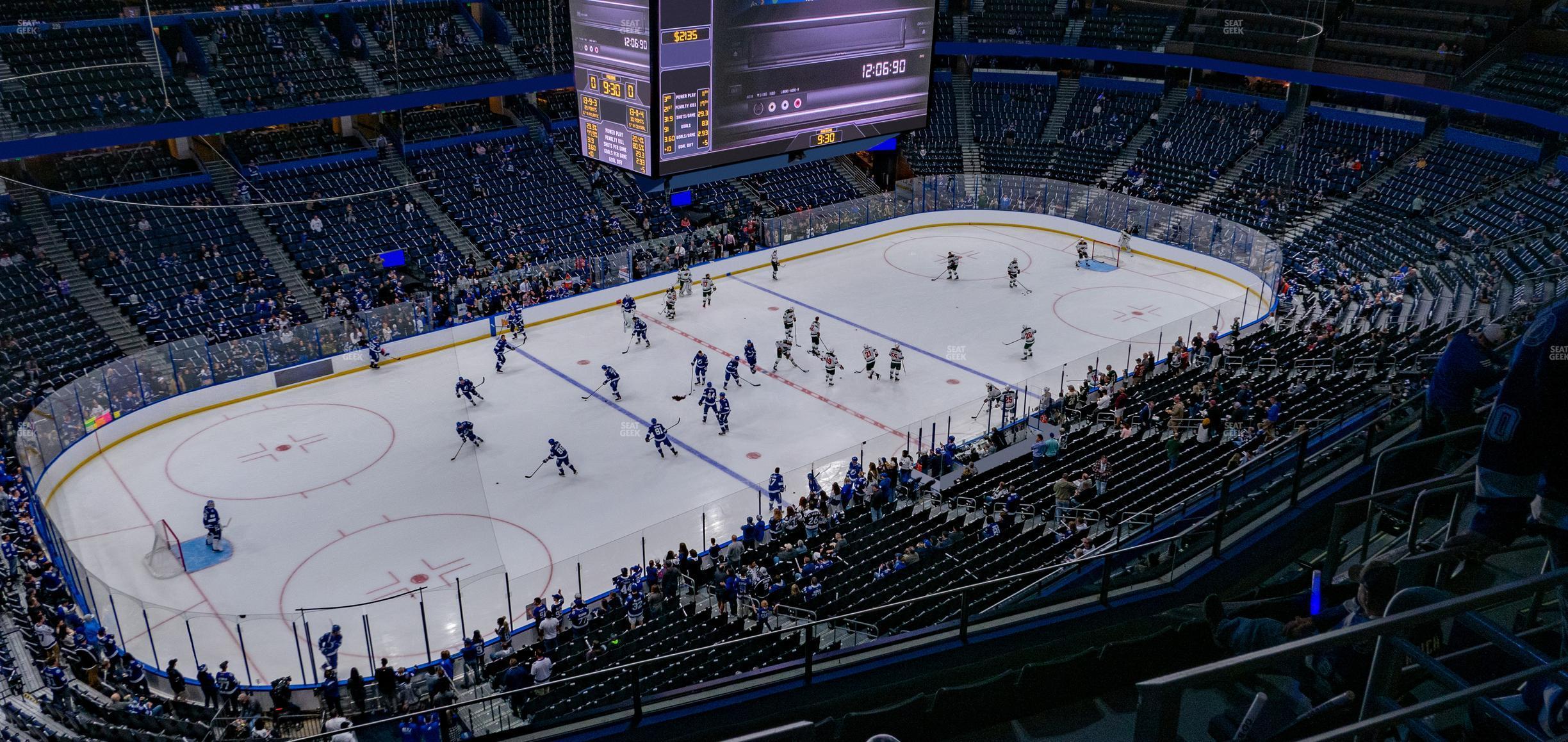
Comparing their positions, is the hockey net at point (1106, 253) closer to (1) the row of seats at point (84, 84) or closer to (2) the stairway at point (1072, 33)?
(2) the stairway at point (1072, 33)

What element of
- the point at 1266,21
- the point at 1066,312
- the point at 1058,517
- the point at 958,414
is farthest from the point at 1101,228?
the point at 1058,517

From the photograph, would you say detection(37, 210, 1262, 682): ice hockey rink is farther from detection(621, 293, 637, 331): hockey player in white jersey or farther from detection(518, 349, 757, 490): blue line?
detection(621, 293, 637, 331): hockey player in white jersey

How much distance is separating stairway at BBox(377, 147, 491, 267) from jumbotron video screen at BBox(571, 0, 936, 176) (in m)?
12.9

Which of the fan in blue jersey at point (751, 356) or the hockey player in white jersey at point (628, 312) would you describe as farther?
the hockey player in white jersey at point (628, 312)

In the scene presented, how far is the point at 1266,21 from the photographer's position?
42.7 metres

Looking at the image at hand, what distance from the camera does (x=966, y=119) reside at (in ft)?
153

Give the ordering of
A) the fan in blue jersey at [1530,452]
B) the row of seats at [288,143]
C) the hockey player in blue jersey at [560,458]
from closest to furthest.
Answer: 1. the fan in blue jersey at [1530,452]
2. the hockey player in blue jersey at [560,458]
3. the row of seats at [288,143]

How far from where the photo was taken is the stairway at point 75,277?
88.3 ft

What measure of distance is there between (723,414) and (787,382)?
137 inches

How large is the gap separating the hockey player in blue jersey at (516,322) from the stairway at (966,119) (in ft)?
70.2

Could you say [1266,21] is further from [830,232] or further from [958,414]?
[958,414]

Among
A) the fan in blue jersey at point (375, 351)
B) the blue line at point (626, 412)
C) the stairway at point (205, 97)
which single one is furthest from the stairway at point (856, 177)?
the stairway at point (205, 97)

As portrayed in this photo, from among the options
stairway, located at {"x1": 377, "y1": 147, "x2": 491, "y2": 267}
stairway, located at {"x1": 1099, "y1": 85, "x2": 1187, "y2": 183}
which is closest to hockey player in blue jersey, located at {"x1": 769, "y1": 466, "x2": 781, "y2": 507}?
stairway, located at {"x1": 377, "y1": 147, "x2": 491, "y2": 267}

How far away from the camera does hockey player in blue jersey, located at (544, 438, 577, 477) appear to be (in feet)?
70.5
